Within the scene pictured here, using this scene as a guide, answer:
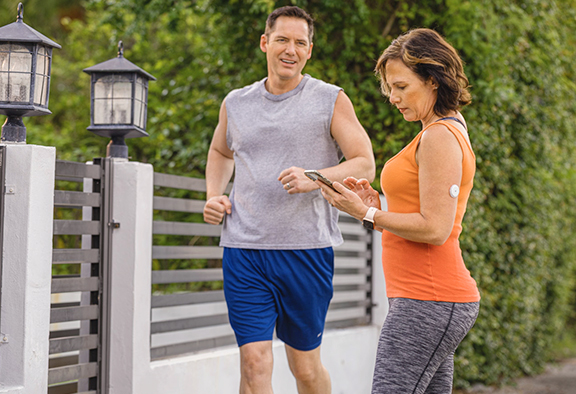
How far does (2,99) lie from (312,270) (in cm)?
153

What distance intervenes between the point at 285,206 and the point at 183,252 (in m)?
1.25

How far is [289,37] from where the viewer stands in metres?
3.23

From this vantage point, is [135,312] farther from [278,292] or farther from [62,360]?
[62,360]

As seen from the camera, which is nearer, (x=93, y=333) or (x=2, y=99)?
(x=2, y=99)

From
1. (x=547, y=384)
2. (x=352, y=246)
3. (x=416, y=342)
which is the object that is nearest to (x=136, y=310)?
(x=416, y=342)

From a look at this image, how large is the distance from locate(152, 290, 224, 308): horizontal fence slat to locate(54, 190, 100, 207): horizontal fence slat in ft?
2.49

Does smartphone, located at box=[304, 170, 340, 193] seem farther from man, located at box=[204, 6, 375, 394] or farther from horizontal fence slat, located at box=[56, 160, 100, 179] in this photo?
horizontal fence slat, located at box=[56, 160, 100, 179]

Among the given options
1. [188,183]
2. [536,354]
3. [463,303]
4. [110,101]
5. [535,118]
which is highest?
[535,118]

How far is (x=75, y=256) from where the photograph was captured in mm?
3357

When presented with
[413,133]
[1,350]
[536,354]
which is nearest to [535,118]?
[413,133]

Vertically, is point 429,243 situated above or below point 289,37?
below

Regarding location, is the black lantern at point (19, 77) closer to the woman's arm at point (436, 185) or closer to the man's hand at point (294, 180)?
the man's hand at point (294, 180)

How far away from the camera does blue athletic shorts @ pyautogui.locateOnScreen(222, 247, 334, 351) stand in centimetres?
312

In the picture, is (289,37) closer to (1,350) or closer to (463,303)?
(463,303)
